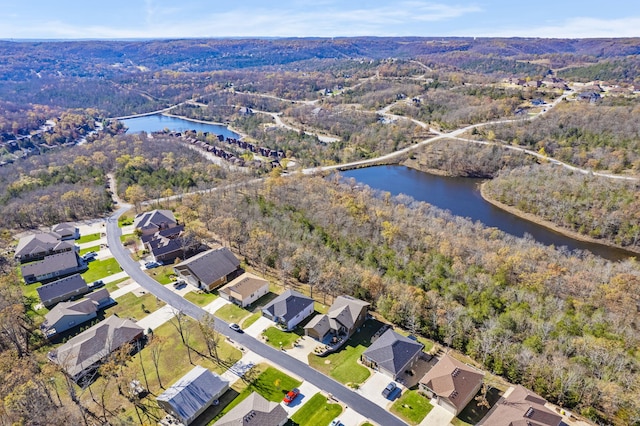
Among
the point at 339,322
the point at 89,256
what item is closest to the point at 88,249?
the point at 89,256

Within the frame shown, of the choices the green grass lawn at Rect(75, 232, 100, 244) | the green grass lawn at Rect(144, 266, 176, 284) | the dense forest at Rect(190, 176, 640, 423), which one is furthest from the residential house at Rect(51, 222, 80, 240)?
the green grass lawn at Rect(144, 266, 176, 284)

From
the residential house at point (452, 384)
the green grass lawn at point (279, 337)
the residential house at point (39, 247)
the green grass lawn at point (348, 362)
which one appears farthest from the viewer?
the residential house at point (39, 247)

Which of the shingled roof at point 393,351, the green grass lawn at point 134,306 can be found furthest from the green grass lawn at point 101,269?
the shingled roof at point 393,351

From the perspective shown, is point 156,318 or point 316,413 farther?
point 156,318

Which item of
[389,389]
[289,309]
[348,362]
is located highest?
[289,309]

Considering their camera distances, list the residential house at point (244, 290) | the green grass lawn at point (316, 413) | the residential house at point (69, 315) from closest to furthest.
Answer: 1. the green grass lawn at point (316, 413)
2. the residential house at point (69, 315)
3. the residential house at point (244, 290)

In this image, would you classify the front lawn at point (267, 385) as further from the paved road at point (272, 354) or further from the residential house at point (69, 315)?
the residential house at point (69, 315)

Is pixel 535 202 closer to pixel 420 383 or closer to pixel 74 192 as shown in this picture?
pixel 420 383

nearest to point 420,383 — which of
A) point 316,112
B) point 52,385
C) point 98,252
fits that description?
point 52,385

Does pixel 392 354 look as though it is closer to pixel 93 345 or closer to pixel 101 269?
pixel 93 345
